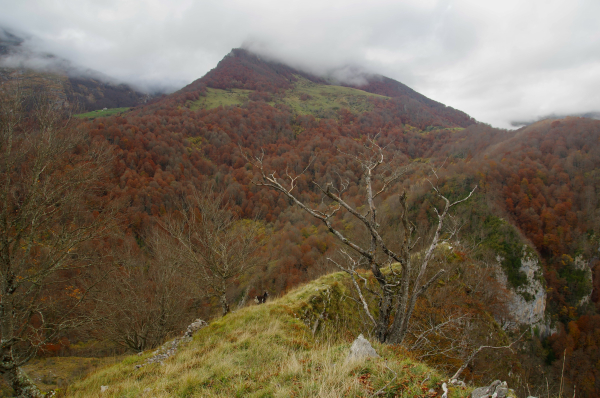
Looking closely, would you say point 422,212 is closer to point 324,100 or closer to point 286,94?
point 324,100

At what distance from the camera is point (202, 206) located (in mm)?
11844

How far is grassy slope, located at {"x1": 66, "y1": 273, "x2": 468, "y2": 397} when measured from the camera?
302 centimetres

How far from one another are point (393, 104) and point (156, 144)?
471 feet

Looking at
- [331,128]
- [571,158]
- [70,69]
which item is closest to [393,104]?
[331,128]

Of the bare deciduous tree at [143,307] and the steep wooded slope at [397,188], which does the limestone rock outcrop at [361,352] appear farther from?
the steep wooded slope at [397,188]

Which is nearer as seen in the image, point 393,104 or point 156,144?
point 156,144

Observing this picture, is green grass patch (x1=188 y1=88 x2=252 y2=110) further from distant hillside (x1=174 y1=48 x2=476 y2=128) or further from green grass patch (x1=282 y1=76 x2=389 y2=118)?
green grass patch (x1=282 y1=76 x2=389 y2=118)

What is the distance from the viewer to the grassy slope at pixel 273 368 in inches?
119

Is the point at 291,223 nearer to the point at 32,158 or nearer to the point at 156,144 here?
the point at 156,144

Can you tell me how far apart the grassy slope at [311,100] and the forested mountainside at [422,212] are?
13.7ft

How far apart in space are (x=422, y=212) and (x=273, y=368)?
59269mm

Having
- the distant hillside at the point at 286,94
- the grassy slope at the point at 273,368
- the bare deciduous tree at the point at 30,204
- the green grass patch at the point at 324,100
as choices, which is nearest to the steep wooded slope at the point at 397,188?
the bare deciduous tree at the point at 30,204

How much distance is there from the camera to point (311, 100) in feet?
527

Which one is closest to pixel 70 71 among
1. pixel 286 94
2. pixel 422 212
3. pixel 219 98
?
pixel 219 98
